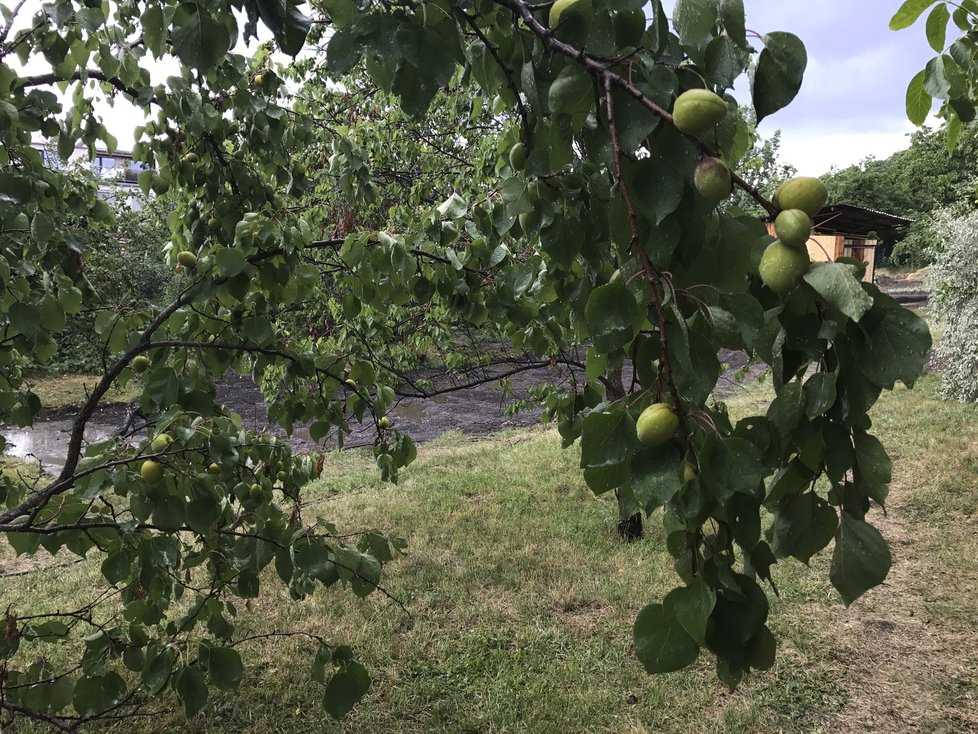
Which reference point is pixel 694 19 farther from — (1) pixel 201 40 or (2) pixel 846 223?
(2) pixel 846 223

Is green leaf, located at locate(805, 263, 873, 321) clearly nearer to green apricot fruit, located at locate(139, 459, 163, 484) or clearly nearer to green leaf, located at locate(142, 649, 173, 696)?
green apricot fruit, located at locate(139, 459, 163, 484)

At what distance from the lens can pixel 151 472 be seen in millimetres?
1468

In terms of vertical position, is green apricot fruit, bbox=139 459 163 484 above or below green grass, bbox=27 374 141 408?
above

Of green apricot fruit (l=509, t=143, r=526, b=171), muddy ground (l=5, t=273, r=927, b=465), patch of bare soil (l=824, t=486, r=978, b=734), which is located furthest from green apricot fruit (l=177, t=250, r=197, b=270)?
muddy ground (l=5, t=273, r=927, b=465)

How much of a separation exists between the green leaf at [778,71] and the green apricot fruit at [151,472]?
4.57ft

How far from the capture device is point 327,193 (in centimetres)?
489

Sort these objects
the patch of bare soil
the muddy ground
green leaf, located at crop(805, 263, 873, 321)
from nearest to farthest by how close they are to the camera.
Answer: green leaf, located at crop(805, 263, 873, 321) < the patch of bare soil < the muddy ground

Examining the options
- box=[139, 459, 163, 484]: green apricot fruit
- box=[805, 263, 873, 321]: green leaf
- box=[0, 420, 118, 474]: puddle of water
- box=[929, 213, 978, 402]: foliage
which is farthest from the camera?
box=[0, 420, 118, 474]: puddle of water

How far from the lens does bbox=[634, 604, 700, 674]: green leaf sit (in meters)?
0.62

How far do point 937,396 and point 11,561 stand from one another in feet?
33.0

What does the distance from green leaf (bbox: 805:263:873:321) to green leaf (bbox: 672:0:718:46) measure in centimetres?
31

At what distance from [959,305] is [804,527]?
32.1 ft

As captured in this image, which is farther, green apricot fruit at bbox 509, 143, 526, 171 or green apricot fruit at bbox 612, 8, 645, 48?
green apricot fruit at bbox 509, 143, 526, 171

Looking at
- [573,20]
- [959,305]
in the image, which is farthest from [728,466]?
[959,305]
